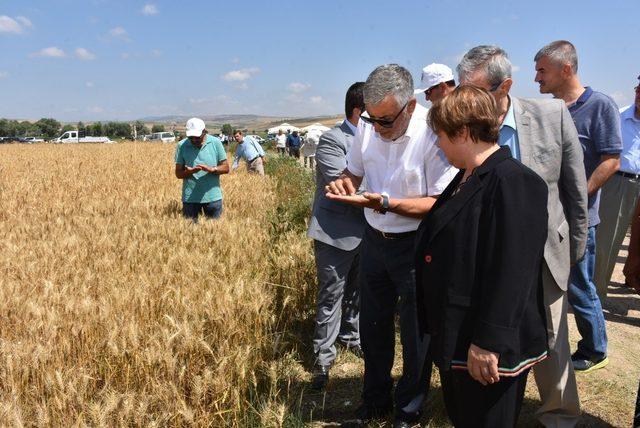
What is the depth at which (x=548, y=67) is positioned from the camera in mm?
3186

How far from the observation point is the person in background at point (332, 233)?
316 centimetres

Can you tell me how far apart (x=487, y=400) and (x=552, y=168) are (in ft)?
3.90

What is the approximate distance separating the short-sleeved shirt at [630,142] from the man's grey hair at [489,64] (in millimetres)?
2471

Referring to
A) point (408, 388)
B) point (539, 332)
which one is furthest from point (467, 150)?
point (408, 388)

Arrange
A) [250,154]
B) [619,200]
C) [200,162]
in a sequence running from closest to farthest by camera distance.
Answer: [619,200], [200,162], [250,154]

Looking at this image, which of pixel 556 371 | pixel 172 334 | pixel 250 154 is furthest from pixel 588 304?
pixel 250 154

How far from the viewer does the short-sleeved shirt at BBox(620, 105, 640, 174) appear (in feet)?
13.7

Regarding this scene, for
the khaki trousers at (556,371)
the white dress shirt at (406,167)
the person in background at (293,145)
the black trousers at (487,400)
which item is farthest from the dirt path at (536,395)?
the person in background at (293,145)

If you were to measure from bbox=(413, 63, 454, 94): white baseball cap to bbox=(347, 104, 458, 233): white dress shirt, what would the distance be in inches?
31.2

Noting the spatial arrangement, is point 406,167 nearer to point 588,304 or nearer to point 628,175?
point 588,304

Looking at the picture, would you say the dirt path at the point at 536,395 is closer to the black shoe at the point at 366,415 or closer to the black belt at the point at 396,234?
the black shoe at the point at 366,415

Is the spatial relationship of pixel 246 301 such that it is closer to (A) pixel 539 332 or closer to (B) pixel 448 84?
(A) pixel 539 332

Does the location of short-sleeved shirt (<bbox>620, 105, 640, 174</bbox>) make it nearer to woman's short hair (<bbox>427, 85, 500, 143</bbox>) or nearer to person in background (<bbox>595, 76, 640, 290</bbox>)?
person in background (<bbox>595, 76, 640, 290</bbox>)

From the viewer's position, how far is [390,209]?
7.72 feet
